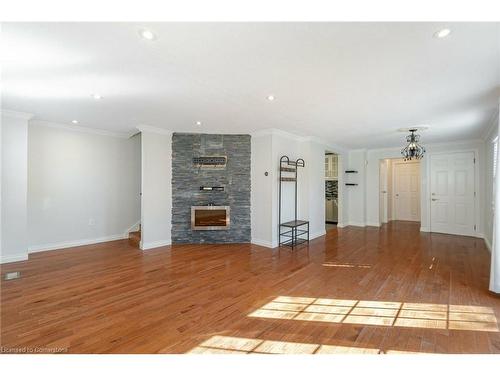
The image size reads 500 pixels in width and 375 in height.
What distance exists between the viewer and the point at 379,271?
373cm

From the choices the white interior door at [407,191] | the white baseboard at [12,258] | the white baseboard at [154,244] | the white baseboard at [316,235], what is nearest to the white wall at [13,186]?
the white baseboard at [12,258]

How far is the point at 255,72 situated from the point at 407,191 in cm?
854

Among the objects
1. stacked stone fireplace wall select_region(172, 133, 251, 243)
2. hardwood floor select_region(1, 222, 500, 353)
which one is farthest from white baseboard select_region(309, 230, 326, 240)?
stacked stone fireplace wall select_region(172, 133, 251, 243)

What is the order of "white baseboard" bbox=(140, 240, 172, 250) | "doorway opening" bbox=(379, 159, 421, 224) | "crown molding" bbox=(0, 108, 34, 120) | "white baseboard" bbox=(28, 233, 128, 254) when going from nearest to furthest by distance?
1. "crown molding" bbox=(0, 108, 34, 120)
2. "white baseboard" bbox=(28, 233, 128, 254)
3. "white baseboard" bbox=(140, 240, 172, 250)
4. "doorway opening" bbox=(379, 159, 421, 224)

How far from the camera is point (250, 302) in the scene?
8.96 feet

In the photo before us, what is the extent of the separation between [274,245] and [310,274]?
5.10 feet

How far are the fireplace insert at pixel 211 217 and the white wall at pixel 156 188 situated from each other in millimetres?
596

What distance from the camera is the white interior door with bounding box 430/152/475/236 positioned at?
6281 mm

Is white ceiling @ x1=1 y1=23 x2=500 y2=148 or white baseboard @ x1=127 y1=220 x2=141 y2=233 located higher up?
white ceiling @ x1=1 y1=23 x2=500 y2=148

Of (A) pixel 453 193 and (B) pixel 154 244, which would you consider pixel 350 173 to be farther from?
(B) pixel 154 244

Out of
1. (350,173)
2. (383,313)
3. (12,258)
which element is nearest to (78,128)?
(12,258)

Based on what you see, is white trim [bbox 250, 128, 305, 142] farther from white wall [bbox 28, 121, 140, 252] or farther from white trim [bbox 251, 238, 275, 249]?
white wall [bbox 28, 121, 140, 252]

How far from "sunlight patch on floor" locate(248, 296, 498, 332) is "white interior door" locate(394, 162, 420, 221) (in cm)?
697
